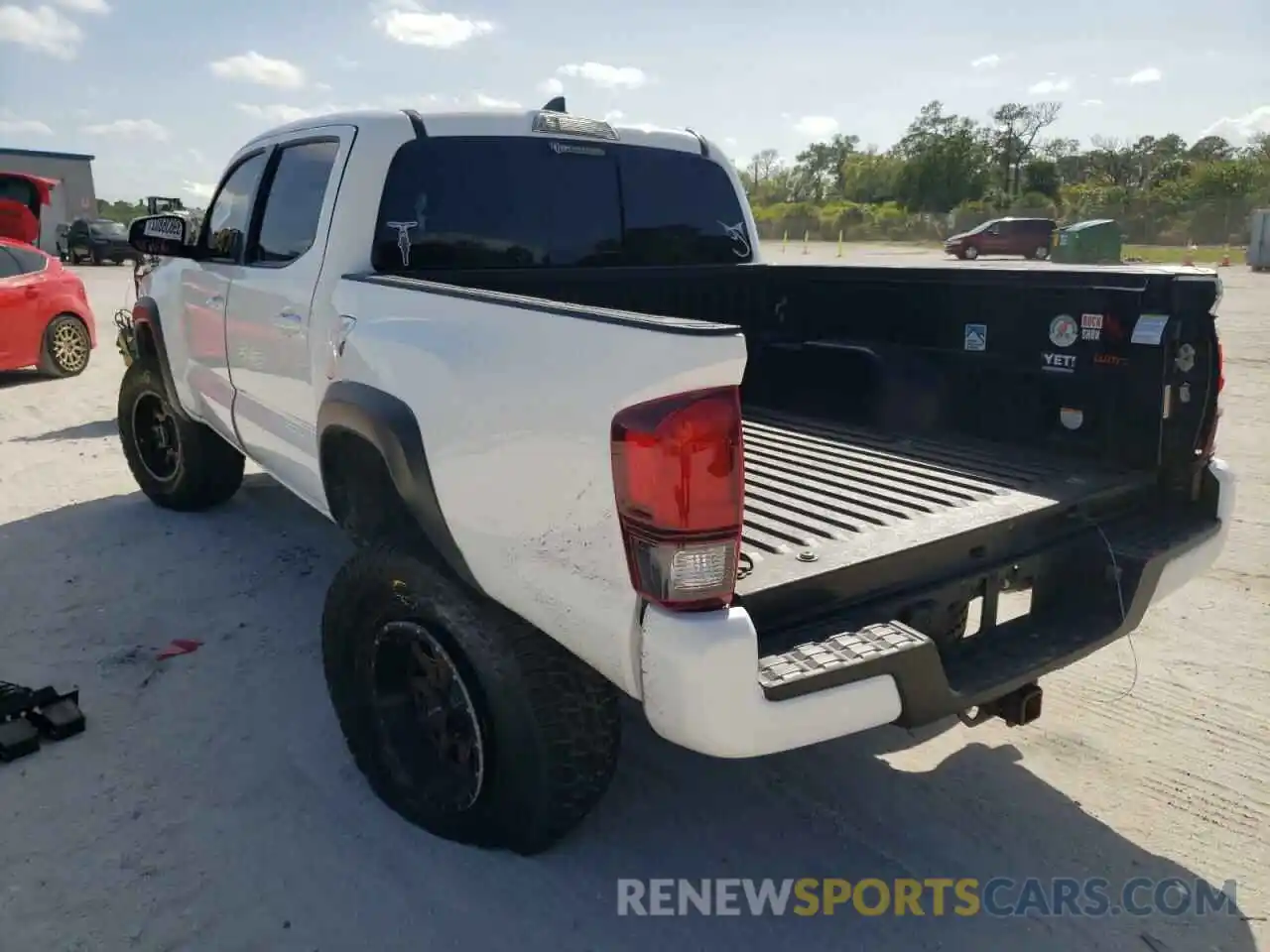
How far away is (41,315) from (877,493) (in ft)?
33.1

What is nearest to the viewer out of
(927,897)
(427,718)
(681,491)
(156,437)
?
(681,491)

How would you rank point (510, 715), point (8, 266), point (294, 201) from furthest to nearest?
point (8, 266) < point (294, 201) < point (510, 715)

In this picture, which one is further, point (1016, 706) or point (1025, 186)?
point (1025, 186)

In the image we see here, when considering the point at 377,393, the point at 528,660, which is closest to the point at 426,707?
the point at 528,660

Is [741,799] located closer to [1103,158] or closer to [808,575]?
[808,575]

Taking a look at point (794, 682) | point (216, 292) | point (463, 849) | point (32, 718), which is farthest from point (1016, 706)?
point (216, 292)

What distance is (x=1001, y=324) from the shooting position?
3660 mm

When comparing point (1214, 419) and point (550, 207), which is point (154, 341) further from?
point (1214, 419)

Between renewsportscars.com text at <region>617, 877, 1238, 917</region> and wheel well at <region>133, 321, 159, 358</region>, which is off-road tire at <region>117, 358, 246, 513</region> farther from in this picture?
renewsportscars.com text at <region>617, 877, 1238, 917</region>

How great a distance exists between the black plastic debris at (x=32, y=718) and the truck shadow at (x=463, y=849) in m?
0.07

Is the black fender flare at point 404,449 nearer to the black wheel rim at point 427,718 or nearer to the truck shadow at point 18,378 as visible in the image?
the black wheel rim at point 427,718

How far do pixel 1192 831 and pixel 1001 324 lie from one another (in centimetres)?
176

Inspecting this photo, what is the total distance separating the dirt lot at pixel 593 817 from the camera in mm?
2572

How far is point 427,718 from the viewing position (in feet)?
9.64
